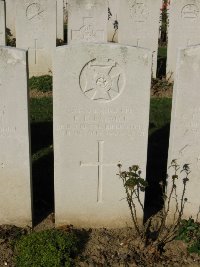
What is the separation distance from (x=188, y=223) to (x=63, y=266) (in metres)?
1.46

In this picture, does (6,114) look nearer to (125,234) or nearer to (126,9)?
(125,234)

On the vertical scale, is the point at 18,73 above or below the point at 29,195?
above

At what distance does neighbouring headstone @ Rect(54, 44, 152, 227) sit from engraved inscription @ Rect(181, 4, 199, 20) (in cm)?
547

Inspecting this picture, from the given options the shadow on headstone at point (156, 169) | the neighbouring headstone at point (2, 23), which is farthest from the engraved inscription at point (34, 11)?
the shadow on headstone at point (156, 169)

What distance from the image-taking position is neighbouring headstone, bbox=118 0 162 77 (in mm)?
9906

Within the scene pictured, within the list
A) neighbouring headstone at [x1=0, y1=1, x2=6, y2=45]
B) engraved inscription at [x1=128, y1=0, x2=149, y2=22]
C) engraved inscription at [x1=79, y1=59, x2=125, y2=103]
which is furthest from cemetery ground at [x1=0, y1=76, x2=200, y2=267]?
engraved inscription at [x1=128, y1=0, x2=149, y2=22]

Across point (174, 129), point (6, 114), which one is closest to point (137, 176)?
point (174, 129)

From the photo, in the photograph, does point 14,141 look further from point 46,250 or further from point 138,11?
point 138,11

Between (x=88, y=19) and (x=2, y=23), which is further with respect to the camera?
(x=88, y=19)

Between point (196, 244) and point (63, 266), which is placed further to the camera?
point (196, 244)

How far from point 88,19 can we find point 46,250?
246 inches

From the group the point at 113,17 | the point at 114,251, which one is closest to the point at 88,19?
the point at 113,17

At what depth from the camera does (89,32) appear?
990 centimetres

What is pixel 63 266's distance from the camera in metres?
4.57
